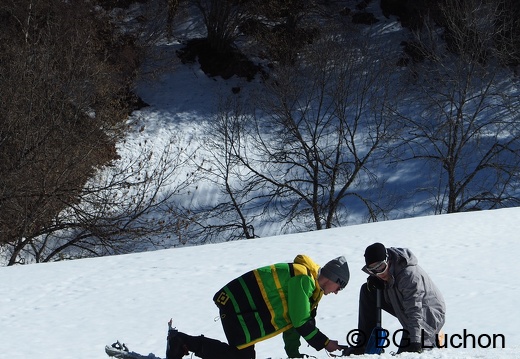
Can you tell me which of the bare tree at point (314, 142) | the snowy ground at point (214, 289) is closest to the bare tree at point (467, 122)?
the bare tree at point (314, 142)

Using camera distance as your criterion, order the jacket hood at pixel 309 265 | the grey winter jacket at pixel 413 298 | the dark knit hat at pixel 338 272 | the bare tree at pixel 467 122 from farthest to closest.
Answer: the bare tree at pixel 467 122
the grey winter jacket at pixel 413 298
the jacket hood at pixel 309 265
the dark knit hat at pixel 338 272

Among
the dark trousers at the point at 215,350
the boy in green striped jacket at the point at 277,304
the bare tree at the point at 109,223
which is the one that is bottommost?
the dark trousers at the point at 215,350

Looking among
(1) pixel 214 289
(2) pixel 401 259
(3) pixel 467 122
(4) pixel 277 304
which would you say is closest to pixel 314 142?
(3) pixel 467 122

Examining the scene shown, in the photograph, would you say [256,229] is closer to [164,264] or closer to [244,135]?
[244,135]

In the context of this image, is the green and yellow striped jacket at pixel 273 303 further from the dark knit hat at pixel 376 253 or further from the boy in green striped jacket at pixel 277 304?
the dark knit hat at pixel 376 253

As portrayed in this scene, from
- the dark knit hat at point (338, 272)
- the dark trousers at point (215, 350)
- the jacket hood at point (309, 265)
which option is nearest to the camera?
the dark knit hat at point (338, 272)

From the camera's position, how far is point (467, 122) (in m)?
26.1

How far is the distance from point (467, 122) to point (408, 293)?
69.9 ft

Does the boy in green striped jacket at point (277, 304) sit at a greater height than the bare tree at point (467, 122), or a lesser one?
lesser

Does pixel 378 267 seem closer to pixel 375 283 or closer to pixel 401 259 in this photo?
pixel 401 259

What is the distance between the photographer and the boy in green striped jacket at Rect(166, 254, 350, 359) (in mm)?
5543

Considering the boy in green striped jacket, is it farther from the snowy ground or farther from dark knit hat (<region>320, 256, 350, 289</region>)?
the snowy ground

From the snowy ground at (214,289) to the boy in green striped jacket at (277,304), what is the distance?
1.92 ft

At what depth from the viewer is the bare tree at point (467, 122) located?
Result: 22.9m
